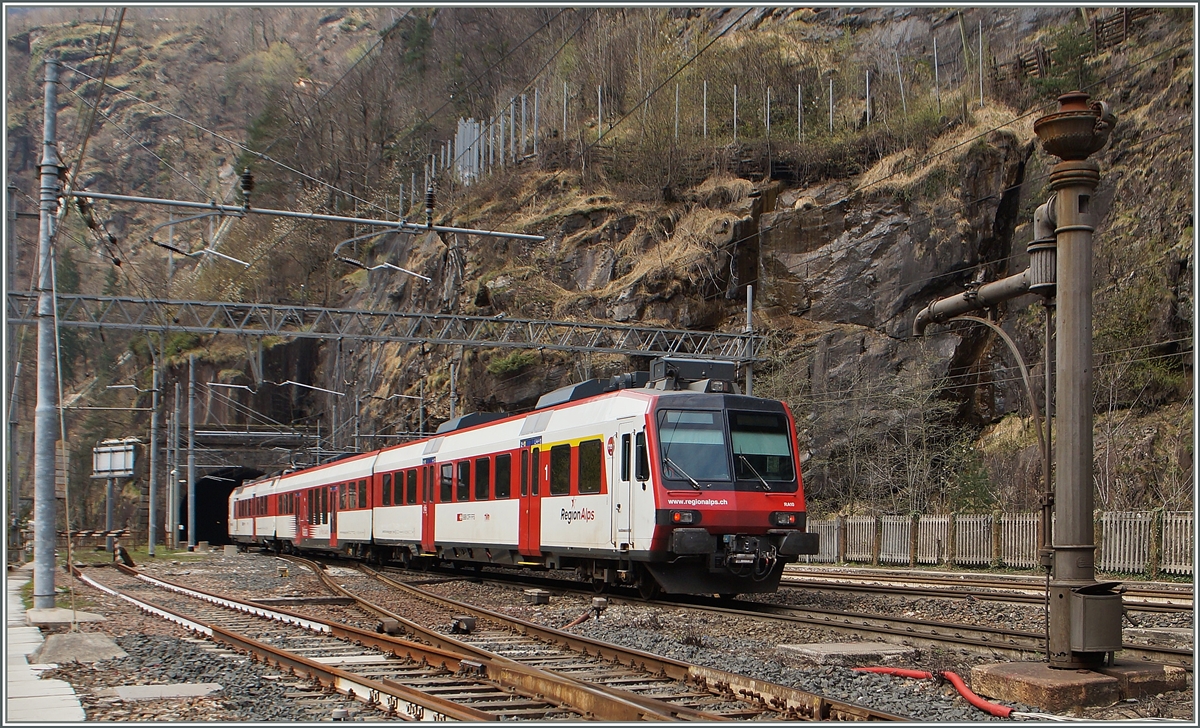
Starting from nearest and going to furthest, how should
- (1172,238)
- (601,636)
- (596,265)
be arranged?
(601,636) → (1172,238) → (596,265)

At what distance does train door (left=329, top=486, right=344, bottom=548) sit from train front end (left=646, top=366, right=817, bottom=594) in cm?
1853

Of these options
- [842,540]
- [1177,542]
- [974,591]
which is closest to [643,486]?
[974,591]

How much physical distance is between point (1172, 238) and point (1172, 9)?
33.8ft

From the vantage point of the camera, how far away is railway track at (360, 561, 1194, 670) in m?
9.90

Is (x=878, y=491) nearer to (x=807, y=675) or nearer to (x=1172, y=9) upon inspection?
(x=1172, y=9)

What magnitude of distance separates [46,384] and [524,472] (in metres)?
7.75

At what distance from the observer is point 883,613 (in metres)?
14.7

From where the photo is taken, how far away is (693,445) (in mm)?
15203

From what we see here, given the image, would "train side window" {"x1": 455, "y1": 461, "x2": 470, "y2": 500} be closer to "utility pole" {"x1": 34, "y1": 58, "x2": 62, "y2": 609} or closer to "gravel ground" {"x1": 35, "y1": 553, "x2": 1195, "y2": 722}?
"gravel ground" {"x1": 35, "y1": 553, "x2": 1195, "y2": 722}

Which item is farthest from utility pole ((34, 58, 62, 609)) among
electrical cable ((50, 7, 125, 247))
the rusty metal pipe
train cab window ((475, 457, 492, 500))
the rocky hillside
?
the rusty metal pipe

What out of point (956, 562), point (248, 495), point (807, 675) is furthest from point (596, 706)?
point (248, 495)

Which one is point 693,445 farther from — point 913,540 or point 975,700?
point 913,540

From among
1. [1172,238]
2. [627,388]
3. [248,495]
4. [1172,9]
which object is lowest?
[248,495]

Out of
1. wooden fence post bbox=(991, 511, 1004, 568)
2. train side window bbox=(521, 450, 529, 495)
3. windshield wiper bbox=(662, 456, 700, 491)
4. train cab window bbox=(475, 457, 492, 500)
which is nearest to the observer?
windshield wiper bbox=(662, 456, 700, 491)
